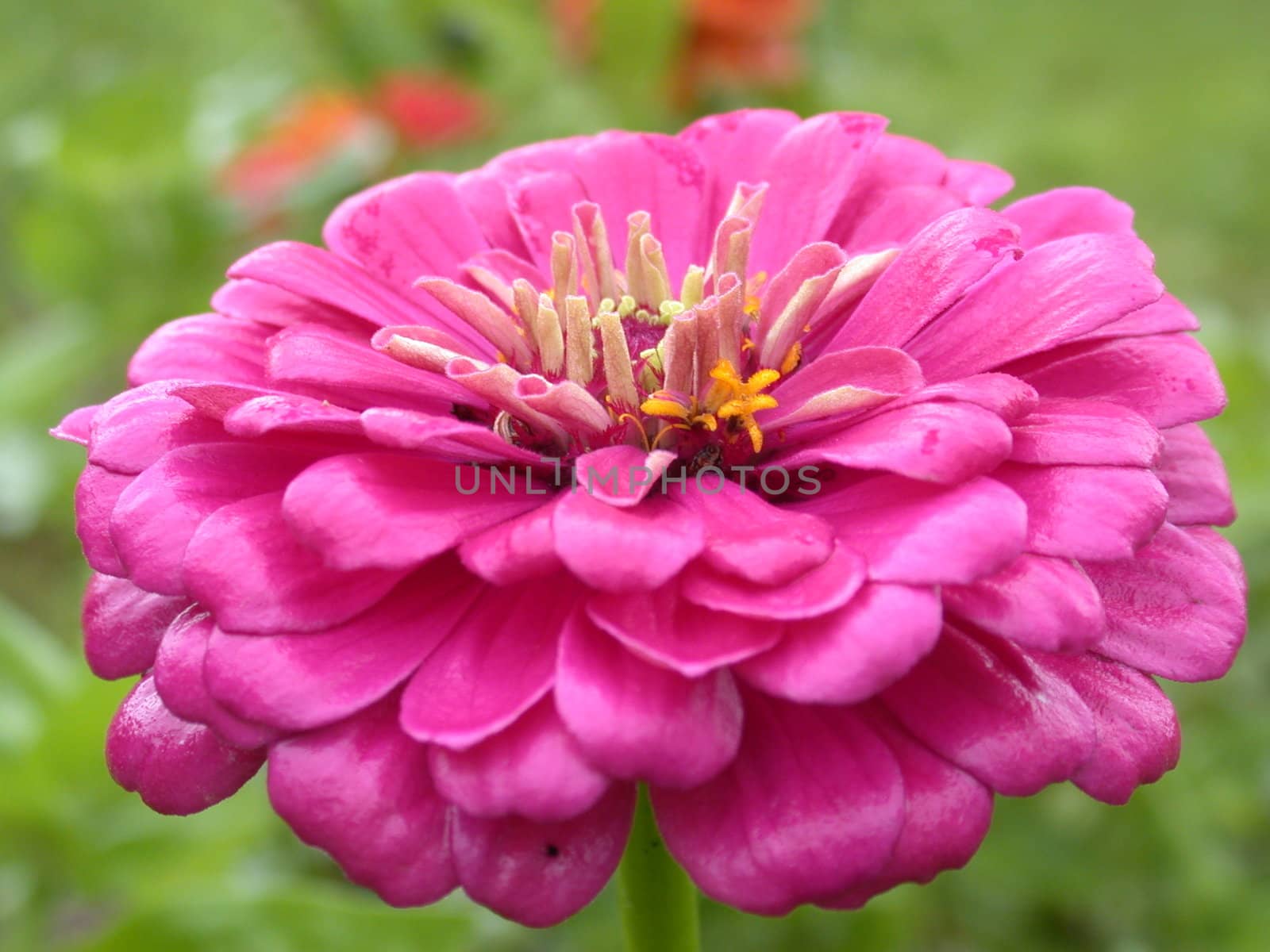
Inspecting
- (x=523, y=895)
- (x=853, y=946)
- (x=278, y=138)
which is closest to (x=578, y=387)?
(x=523, y=895)

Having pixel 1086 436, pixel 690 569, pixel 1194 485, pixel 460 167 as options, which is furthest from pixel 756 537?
pixel 460 167

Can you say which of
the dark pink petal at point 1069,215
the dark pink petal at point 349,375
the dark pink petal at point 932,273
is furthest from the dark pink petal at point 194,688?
the dark pink petal at point 1069,215

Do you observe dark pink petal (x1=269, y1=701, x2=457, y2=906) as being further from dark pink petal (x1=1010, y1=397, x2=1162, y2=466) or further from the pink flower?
dark pink petal (x1=1010, y1=397, x2=1162, y2=466)

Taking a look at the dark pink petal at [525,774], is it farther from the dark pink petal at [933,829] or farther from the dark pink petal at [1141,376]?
the dark pink petal at [1141,376]

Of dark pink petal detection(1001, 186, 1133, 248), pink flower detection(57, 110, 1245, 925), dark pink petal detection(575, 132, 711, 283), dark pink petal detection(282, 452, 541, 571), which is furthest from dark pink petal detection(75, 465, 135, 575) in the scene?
dark pink petal detection(1001, 186, 1133, 248)

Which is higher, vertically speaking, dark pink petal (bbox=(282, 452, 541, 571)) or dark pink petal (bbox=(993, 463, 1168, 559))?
dark pink petal (bbox=(282, 452, 541, 571))
